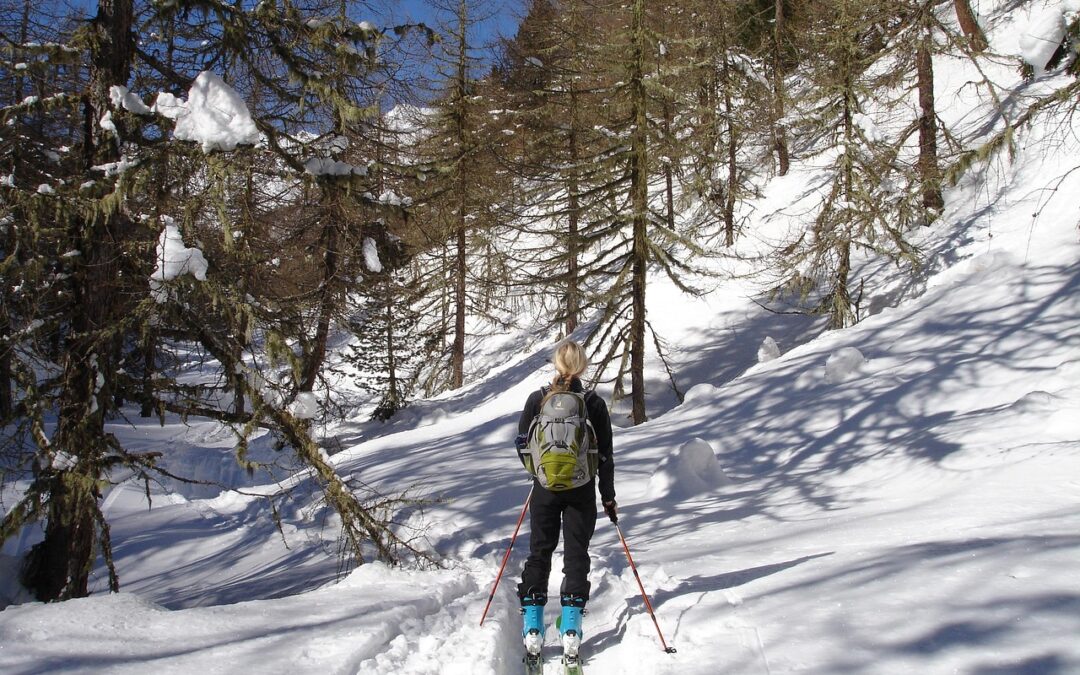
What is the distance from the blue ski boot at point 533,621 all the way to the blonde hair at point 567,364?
1.29 meters

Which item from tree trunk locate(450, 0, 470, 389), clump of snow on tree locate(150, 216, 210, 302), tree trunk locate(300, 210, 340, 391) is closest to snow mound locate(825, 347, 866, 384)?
tree trunk locate(300, 210, 340, 391)

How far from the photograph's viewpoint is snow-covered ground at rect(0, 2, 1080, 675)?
3336mm

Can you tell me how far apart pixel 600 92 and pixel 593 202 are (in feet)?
8.81

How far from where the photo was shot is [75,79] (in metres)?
6.01

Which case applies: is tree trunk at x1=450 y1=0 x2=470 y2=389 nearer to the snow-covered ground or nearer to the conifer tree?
the snow-covered ground

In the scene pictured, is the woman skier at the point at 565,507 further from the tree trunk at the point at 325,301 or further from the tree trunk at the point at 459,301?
the tree trunk at the point at 459,301

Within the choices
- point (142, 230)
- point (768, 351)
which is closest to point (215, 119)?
point (142, 230)

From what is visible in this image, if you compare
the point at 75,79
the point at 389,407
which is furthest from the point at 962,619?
the point at 389,407

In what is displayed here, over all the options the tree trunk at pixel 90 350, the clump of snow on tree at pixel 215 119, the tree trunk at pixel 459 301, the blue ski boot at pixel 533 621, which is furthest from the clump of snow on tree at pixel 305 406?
the tree trunk at pixel 459 301

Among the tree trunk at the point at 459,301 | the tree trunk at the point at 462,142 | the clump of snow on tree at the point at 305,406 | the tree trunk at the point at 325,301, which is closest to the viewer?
the clump of snow on tree at the point at 305,406

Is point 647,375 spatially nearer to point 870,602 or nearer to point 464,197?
point 464,197

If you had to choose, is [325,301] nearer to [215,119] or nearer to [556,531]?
[215,119]

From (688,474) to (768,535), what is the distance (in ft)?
7.13

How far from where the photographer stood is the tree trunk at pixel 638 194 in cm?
1343
